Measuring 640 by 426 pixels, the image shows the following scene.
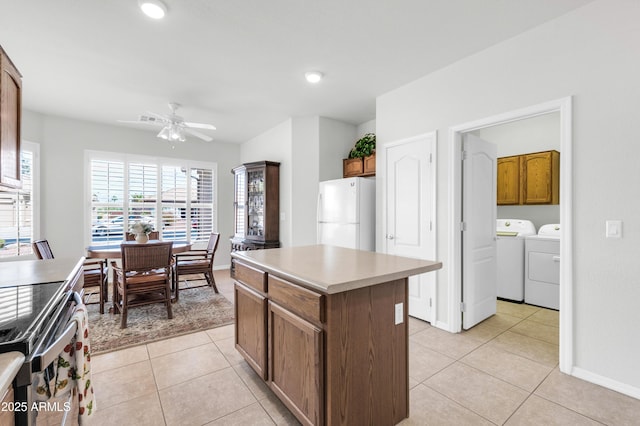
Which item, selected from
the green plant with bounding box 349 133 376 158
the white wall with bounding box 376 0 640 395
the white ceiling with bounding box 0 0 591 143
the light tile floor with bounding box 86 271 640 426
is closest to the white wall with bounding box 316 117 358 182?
the green plant with bounding box 349 133 376 158

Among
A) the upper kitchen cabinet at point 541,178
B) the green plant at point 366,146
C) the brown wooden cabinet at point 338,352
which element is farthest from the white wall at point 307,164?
the brown wooden cabinet at point 338,352

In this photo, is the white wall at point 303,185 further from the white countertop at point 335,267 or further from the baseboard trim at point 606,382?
the baseboard trim at point 606,382

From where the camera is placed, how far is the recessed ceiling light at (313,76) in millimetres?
3186

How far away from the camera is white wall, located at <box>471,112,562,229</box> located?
4.22 metres

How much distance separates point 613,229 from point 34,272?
3971 mm

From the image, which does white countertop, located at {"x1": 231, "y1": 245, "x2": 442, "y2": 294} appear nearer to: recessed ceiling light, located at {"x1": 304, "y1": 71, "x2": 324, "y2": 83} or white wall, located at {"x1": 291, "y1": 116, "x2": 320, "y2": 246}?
recessed ceiling light, located at {"x1": 304, "y1": 71, "x2": 324, "y2": 83}

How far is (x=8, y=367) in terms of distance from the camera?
28.9 inches

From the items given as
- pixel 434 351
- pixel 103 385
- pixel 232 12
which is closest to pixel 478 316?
pixel 434 351

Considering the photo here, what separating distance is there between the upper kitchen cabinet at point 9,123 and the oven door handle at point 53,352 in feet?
4.27

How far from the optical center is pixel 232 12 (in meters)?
2.22

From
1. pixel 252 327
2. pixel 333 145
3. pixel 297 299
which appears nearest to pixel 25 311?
pixel 297 299

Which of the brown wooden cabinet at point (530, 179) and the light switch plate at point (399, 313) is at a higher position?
the brown wooden cabinet at point (530, 179)

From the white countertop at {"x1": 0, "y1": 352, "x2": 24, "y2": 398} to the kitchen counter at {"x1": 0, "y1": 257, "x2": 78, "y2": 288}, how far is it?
116 cm

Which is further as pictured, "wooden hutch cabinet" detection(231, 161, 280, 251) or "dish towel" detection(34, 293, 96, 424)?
"wooden hutch cabinet" detection(231, 161, 280, 251)
